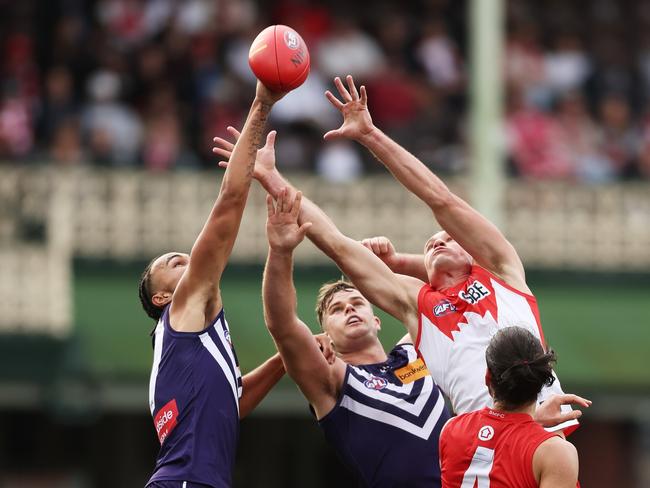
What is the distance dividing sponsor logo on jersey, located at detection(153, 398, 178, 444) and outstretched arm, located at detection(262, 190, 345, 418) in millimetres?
801

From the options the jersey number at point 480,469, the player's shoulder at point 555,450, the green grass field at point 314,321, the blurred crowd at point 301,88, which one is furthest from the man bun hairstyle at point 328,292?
the blurred crowd at point 301,88

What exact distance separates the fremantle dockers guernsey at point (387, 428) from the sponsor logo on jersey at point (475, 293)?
A: 787 millimetres

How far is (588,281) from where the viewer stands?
17500mm

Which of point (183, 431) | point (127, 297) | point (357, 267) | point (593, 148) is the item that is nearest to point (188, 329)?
point (183, 431)

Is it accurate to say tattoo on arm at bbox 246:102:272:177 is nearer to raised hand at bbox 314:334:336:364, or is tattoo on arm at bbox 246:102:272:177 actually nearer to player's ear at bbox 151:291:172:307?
player's ear at bbox 151:291:172:307

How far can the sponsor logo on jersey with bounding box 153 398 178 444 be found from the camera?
7375 mm

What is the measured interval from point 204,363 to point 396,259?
5.76 feet

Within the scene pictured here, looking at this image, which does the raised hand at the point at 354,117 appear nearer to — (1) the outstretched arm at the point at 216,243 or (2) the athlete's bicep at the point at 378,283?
(2) the athlete's bicep at the point at 378,283

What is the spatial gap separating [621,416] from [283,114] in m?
5.98

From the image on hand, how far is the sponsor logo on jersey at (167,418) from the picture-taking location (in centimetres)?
738

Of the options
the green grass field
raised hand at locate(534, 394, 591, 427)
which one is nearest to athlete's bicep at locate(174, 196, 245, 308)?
raised hand at locate(534, 394, 591, 427)

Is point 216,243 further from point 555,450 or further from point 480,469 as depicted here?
point 555,450

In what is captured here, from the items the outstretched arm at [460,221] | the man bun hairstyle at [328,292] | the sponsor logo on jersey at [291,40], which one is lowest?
the man bun hairstyle at [328,292]

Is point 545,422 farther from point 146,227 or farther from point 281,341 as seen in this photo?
point 146,227
